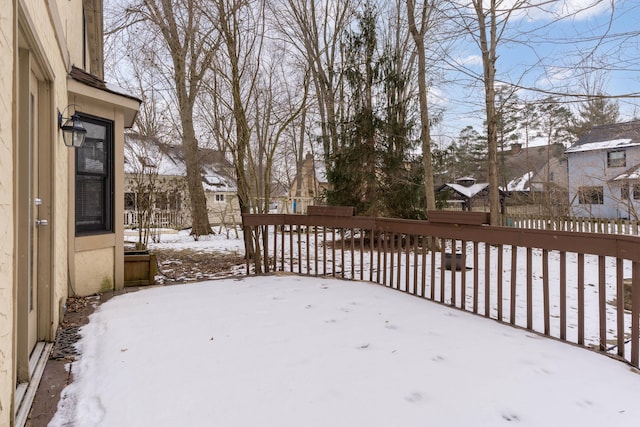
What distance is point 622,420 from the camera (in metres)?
1.74

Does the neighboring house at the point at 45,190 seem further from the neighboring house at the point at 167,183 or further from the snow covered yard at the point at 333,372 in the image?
the neighboring house at the point at 167,183

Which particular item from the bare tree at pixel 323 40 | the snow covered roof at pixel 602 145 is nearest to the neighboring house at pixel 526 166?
the snow covered roof at pixel 602 145

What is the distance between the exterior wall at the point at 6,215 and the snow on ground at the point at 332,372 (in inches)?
14.3

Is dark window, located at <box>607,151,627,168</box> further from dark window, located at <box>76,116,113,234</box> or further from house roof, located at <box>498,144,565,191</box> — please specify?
dark window, located at <box>76,116,113,234</box>

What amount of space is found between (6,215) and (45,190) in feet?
4.88

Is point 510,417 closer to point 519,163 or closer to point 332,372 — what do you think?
point 332,372

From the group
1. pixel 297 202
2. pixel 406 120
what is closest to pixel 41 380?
pixel 406 120

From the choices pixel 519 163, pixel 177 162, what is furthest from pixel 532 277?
pixel 519 163

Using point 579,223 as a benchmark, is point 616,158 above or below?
above

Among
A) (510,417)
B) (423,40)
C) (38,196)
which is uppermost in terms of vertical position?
(423,40)

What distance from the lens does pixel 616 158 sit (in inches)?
789

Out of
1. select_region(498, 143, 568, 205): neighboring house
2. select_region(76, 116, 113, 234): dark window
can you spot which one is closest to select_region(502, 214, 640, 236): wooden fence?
select_region(76, 116, 113, 234): dark window

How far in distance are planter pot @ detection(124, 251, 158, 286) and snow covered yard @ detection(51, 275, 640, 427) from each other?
4.98 ft

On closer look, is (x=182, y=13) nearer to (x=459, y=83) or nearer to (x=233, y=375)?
(x=459, y=83)
